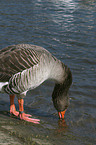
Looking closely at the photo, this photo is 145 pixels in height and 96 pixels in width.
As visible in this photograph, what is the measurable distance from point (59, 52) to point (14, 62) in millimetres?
5591

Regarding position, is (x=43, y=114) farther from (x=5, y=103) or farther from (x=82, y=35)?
(x=82, y=35)

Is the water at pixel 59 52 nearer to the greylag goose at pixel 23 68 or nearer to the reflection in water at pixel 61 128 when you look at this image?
the reflection in water at pixel 61 128

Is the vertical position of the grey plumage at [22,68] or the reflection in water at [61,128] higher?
the grey plumage at [22,68]

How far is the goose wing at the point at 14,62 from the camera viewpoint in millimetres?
5316

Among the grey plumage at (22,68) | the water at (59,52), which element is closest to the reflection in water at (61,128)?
the water at (59,52)

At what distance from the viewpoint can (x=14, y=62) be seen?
5.35 meters

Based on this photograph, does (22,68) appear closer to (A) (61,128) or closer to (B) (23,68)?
(B) (23,68)

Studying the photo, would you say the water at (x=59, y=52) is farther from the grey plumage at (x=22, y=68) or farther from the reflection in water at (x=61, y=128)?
the grey plumage at (x=22, y=68)

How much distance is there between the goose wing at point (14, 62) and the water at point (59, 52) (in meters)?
1.01

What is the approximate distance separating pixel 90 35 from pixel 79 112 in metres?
6.93

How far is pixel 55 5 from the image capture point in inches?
782

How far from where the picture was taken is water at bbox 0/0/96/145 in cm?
529

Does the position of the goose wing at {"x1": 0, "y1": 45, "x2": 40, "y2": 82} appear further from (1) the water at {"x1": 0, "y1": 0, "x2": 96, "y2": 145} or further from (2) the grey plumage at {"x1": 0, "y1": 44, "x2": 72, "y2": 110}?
(1) the water at {"x1": 0, "y1": 0, "x2": 96, "y2": 145}

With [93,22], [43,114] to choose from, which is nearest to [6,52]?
[43,114]
